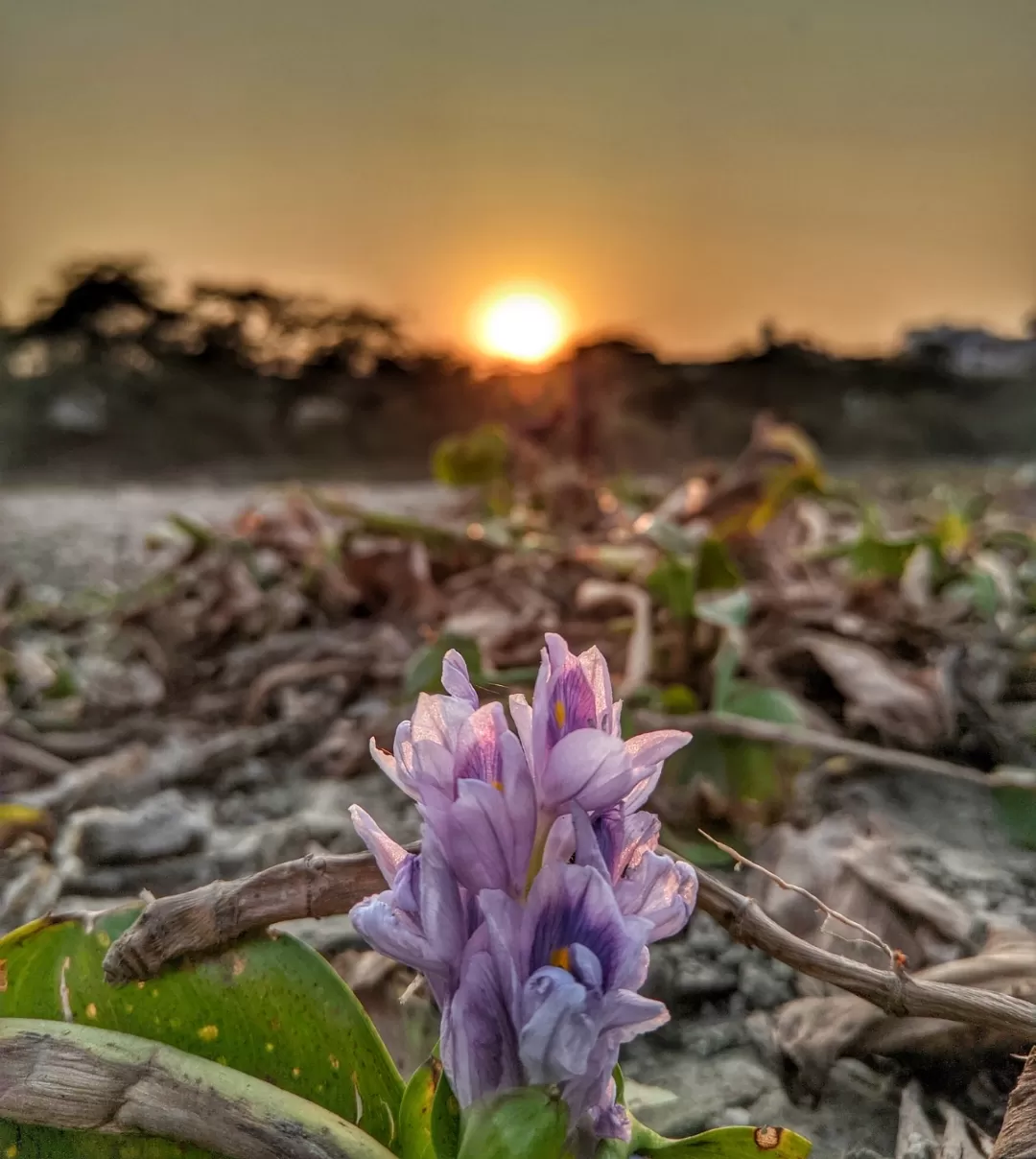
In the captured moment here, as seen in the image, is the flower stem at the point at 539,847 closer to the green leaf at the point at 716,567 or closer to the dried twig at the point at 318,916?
the dried twig at the point at 318,916

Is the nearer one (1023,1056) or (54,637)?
(1023,1056)

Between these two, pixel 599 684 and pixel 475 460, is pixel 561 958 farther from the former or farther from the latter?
pixel 475 460

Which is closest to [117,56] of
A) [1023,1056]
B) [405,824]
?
[405,824]

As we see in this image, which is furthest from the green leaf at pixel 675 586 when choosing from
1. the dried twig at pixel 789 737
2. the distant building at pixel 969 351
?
the distant building at pixel 969 351

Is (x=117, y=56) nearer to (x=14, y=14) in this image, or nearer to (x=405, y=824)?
(x=14, y=14)

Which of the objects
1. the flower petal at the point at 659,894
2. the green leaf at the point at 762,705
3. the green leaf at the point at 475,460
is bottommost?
the green leaf at the point at 762,705

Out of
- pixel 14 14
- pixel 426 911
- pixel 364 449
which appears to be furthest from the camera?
pixel 364 449

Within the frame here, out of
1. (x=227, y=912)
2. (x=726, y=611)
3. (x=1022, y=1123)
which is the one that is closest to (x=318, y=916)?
(x=227, y=912)
